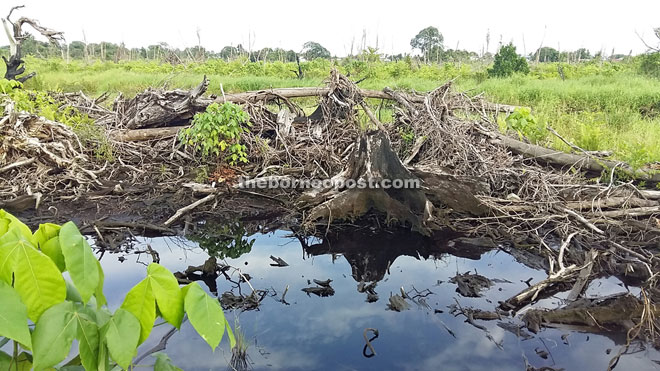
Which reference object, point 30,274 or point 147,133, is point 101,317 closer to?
point 30,274

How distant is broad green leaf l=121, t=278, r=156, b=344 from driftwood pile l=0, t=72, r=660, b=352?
3.04 metres

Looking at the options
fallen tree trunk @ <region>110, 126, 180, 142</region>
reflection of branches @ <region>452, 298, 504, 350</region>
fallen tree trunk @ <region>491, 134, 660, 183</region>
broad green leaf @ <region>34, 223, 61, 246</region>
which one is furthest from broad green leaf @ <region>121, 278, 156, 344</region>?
fallen tree trunk @ <region>110, 126, 180, 142</region>

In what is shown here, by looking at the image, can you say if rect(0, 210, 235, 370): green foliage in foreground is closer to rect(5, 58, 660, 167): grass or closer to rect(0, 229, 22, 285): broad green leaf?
rect(0, 229, 22, 285): broad green leaf

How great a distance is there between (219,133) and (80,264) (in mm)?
5518

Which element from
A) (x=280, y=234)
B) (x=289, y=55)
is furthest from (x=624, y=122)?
(x=289, y=55)

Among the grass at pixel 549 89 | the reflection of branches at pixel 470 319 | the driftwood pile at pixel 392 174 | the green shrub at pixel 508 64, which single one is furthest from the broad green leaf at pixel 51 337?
the green shrub at pixel 508 64

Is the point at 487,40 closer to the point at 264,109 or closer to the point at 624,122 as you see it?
the point at 624,122

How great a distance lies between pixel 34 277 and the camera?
0.77 m

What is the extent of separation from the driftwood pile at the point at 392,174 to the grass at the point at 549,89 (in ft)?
2.81

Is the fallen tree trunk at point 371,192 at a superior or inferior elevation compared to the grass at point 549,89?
inferior

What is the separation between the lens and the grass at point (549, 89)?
6.92 metres

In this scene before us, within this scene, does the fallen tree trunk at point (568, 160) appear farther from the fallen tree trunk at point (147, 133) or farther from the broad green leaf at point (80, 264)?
the broad green leaf at point (80, 264)

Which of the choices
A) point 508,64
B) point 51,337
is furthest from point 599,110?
point 51,337

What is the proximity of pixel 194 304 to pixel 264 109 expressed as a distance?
21.2ft
